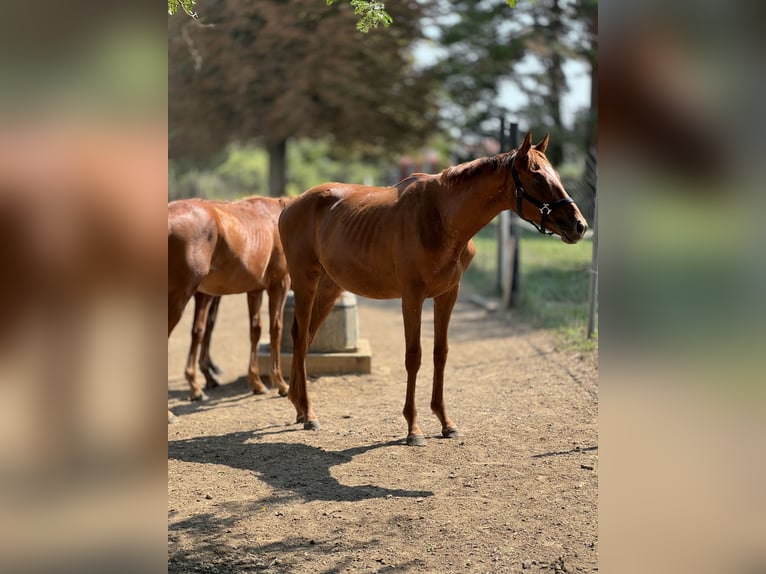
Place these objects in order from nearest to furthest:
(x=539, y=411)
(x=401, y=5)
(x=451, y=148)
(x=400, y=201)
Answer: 1. (x=400, y=201)
2. (x=539, y=411)
3. (x=401, y=5)
4. (x=451, y=148)

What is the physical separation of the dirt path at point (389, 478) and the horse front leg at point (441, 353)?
0.46ft

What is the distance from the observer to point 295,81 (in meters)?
18.7

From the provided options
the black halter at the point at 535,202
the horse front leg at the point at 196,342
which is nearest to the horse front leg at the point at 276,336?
the horse front leg at the point at 196,342

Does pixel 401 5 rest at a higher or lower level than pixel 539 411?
higher

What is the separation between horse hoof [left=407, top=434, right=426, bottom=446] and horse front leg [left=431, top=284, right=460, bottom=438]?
0.84 ft

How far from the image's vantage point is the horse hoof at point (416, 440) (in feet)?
19.1

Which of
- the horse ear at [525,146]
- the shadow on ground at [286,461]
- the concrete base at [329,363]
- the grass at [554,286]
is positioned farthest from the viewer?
the grass at [554,286]

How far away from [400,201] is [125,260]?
12.2ft

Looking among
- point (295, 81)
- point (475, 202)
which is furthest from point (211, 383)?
point (295, 81)

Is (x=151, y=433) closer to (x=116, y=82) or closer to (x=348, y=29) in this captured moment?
(x=116, y=82)

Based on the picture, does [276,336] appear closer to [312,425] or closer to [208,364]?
[208,364]

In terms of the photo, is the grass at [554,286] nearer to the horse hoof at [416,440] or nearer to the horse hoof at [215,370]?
the horse hoof at [416,440]

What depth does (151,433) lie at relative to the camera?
2432 mm

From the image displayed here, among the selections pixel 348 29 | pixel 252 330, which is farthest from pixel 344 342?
pixel 348 29
